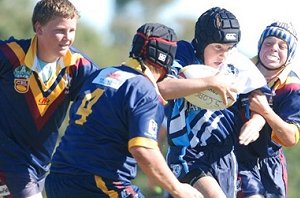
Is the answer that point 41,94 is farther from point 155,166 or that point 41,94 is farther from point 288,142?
point 288,142

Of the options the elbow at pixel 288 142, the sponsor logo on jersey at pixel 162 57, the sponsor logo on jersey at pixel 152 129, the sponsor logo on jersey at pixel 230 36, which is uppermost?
the sponsor logo on jersey at pixel 162 57

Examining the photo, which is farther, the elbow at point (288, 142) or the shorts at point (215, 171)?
the elbow at point (288, 142)

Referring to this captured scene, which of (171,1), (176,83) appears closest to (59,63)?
(176,83)

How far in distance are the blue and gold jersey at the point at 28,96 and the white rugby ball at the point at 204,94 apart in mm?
Result: 998

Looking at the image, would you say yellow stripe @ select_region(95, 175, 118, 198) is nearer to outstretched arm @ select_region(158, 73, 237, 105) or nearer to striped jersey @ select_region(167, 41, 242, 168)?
outstretched arm @ select_region(158, 73, 237, 105)

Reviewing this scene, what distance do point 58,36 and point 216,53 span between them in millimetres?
1468

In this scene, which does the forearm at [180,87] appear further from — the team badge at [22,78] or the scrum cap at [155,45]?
the team badge at [22,78]

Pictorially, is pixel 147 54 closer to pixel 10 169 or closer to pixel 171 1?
pixel 10 169

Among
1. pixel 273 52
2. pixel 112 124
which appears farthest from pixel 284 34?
pixel 112 124

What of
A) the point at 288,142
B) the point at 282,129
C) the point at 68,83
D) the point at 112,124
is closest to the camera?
the point at 112,124

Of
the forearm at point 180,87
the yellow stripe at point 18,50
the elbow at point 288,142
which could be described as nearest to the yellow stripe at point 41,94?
the yellow stripe at point 18,50

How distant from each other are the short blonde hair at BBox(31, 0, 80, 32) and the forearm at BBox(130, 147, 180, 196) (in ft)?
6.30

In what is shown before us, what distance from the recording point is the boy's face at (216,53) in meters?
11.9

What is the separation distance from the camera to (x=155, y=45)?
10.9 meters
